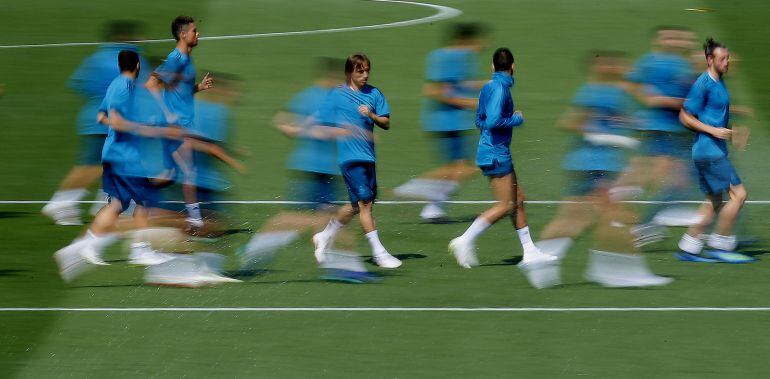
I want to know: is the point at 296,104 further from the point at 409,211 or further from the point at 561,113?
the point at 561,113

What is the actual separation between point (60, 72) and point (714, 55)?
43.3ft

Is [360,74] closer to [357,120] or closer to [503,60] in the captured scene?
[357,120]

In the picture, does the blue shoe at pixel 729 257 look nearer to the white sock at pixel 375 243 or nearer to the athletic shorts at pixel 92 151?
the white sock at pixel 375 243

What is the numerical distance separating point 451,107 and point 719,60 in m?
3.22

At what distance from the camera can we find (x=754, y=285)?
1223 centimetres

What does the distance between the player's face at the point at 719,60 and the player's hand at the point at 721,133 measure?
520 millimetres

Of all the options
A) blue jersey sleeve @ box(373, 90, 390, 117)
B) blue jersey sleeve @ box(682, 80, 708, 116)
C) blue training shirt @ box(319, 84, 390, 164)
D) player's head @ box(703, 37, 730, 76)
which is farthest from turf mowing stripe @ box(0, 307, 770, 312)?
player's head @ box(703, 37, 730, 76)

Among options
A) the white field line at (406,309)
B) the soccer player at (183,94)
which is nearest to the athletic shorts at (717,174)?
the white field line at (406,309)

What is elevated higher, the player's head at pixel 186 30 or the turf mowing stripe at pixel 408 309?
the player's head at pixel 186 30

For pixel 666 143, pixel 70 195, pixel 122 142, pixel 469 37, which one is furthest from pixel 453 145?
pixel 70 195

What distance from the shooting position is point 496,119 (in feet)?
41.2

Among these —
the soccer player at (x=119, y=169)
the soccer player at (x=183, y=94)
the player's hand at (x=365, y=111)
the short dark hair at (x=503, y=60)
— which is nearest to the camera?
the player's hand at (x=365, y=111)

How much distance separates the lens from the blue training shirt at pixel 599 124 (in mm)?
12445

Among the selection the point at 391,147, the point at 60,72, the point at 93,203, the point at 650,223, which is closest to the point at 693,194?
the point at 650,223
